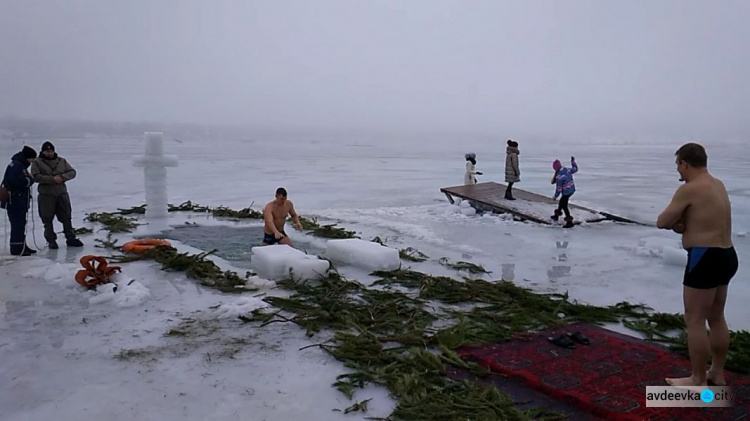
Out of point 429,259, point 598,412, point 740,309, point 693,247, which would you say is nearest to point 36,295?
point 429,259

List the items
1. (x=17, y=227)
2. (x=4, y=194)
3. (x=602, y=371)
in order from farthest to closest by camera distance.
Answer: (x=17, y=227), (x=4, y=194), (x=602, y=371)

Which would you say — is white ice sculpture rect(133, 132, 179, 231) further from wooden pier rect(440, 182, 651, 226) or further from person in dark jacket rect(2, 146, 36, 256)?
wooden pier rect(440, 182, 651, 226)

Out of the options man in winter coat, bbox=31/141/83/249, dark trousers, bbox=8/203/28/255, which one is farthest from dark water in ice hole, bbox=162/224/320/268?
dark trousers, bbox=8/203/28/255

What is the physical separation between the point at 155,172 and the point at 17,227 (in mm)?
4002

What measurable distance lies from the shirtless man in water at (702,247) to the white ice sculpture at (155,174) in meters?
10.7

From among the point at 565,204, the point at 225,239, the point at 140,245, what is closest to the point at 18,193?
the point at 140,245

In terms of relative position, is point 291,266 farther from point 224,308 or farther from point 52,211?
point 52,211

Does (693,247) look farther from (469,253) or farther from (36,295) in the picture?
(36,295)

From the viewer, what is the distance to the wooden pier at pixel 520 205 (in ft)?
43.6

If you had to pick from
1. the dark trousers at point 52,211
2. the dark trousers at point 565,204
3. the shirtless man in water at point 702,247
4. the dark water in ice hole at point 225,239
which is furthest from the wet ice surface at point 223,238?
the dark trousers at point 565,204

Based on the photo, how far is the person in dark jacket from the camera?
8.62m

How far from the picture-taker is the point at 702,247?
4051 millimetres

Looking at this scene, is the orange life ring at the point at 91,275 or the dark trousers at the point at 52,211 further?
the dark trousers at the point at 52,211

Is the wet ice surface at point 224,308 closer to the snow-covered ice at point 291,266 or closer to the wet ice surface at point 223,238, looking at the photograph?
the wet ice surface at point 223,238
